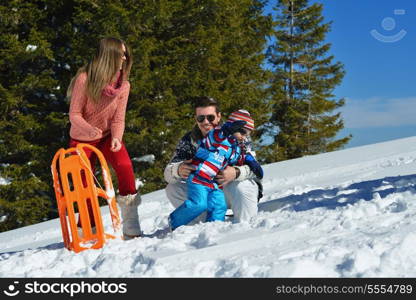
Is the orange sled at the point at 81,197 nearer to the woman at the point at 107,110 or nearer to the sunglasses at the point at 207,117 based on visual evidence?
the woman at the point at 107,110

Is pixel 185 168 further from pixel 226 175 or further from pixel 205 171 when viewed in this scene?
pixel 226 175

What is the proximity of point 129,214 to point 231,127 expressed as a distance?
1147mm

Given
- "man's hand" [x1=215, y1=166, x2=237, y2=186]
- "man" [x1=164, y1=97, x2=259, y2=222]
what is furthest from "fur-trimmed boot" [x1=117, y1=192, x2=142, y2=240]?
"man's hand" [x1=215, y1=166, x2=237, y2=186]

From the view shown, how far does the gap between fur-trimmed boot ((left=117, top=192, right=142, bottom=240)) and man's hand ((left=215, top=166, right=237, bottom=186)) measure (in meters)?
0.72

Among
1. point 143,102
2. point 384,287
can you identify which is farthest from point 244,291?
point 143,102

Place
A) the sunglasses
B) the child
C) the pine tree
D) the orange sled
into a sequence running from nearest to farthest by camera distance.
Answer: the orange sled < the child < the sunglasses < the pine tree

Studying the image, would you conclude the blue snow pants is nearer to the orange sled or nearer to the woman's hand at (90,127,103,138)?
Result: the orange sled

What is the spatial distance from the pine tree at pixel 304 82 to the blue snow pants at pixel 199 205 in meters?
17.2

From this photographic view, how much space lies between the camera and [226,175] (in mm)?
3658

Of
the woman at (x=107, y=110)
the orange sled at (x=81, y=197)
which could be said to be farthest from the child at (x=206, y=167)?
the orange sled at (x=81, y=197)

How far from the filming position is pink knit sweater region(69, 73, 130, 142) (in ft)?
11.5

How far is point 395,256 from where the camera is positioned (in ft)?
7.50

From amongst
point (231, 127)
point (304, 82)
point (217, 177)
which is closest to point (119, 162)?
point (217, 177)

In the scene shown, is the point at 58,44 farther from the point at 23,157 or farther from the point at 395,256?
the point at 395,256
